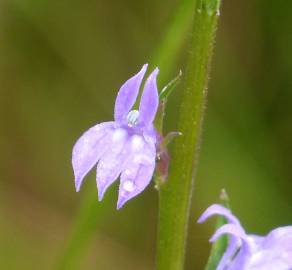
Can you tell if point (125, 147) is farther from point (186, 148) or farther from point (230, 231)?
point (230, 231)

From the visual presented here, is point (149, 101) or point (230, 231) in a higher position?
point (149, 101)

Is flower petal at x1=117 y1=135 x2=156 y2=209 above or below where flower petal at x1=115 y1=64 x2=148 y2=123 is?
below

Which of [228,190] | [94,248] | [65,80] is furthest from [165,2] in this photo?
[94,248]

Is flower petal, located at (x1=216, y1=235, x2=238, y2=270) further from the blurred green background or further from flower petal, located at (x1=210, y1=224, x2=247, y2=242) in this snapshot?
the blurred green background

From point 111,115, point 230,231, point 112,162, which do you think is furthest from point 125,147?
point 111,115

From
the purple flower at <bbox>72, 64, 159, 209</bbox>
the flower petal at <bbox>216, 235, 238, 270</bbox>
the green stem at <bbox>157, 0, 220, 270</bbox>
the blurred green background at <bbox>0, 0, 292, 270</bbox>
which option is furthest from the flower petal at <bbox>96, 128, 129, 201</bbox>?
the blurred green background at <bbox>0, 0, 292, 270</bbox>

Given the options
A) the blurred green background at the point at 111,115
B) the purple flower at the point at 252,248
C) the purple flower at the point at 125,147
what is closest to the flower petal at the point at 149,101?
the purple flower at the point at 125,147


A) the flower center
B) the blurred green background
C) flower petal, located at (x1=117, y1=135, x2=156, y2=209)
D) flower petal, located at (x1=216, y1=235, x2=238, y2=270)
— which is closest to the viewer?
flower petal, located at (x1=117, y1=135, x2=156, y2=209)
